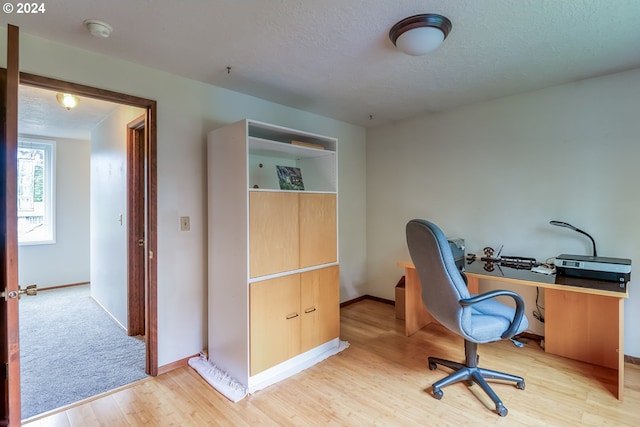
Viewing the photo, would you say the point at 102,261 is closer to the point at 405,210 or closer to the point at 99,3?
the point at 99,3

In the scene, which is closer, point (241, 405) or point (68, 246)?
point (241, 405)

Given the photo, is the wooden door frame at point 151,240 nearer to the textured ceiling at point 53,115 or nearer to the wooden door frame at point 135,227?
the wooden door frame at point 135,227

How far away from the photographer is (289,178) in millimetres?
2885

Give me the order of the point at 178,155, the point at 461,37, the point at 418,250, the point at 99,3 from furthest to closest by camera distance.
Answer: the point at 178,155, the point at 418,250, the point at 461,37, the point at 99,3

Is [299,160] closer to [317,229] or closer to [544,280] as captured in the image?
[317,229]

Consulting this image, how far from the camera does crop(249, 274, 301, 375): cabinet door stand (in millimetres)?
2217

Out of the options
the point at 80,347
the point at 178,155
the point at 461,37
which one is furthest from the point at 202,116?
the point at 80,347

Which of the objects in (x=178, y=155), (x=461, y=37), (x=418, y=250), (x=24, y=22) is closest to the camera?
(x=24, y=22)

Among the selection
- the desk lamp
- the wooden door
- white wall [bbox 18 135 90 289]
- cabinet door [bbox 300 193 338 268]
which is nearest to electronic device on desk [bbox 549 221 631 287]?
the desk lamp

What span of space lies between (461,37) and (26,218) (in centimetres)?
612

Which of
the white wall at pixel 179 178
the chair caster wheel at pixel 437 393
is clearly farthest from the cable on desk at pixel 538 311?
the white wall at pixel 179 178

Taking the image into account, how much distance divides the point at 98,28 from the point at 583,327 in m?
3.93

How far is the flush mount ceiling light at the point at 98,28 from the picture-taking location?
5.64 ft

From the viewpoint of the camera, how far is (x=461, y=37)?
1.92m
